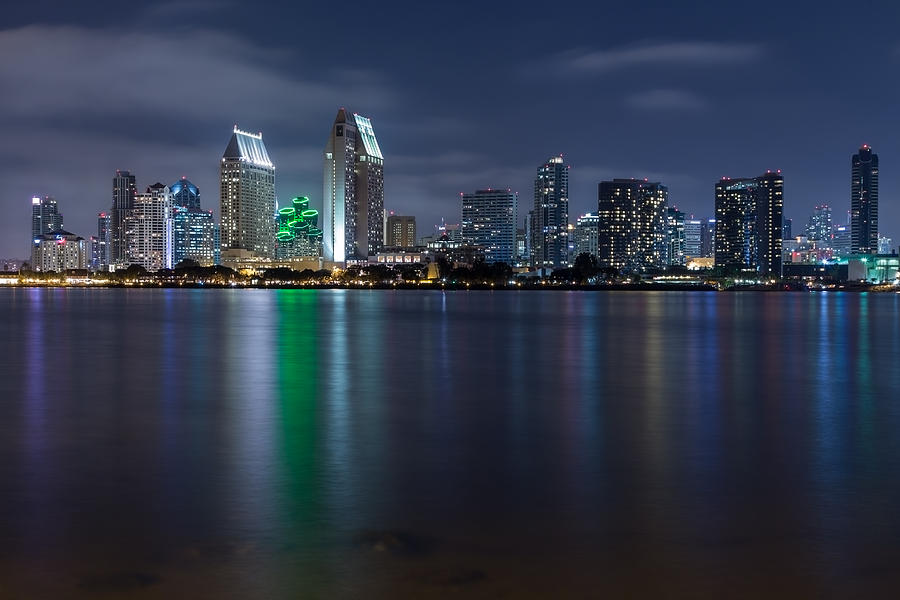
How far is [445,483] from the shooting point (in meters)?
12.7

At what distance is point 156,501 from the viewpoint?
37.8 ft

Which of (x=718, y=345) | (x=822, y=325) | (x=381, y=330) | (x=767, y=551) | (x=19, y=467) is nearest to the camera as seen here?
(x=767, y=551)

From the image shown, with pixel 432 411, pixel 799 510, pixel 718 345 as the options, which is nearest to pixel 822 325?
pixel 718 345

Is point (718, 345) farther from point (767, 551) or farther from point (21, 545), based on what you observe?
point (21, 545)

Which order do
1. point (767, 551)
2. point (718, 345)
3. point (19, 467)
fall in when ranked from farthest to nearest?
point (718, 345) < point (19, 467) < point (767, 551)

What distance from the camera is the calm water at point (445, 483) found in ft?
28.3

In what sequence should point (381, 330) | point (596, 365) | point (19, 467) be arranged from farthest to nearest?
1. point (381, 330)
2. point (596, 365)
3. point (19, 467)

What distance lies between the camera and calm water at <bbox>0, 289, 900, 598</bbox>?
28.3 feet

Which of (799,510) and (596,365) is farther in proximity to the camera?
(596,365)

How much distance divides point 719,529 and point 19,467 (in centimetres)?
1089

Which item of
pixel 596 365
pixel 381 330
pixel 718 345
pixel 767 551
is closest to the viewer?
pixel 767 551

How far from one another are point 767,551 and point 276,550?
5.48 meters

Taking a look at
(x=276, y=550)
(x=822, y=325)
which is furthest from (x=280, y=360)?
(x=822, y=325)

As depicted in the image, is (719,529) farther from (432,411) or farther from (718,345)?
(718,345)
